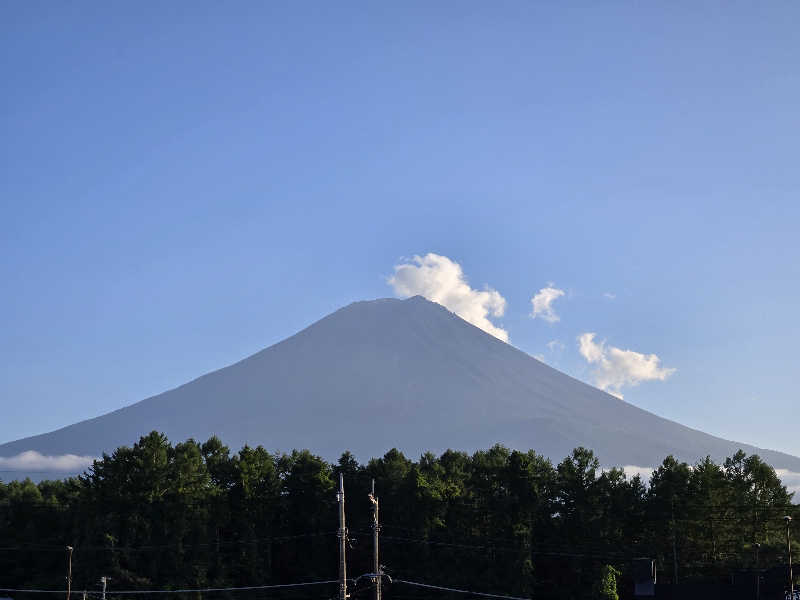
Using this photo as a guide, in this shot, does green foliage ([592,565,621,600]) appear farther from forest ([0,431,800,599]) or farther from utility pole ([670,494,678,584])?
utility pole ([670,494,678,584])

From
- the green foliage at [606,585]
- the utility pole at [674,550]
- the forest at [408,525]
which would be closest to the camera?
the green foliage at [606,585]

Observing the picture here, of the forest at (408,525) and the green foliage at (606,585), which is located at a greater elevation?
the forest at (408,525)

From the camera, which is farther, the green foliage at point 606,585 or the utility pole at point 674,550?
the utility pole at point 674,550

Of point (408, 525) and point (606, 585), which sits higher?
point (408, 525)

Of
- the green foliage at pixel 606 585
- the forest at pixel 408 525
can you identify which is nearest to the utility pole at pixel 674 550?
the forest at pixel 408 525

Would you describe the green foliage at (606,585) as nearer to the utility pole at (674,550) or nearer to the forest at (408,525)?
the forest at (408,525)

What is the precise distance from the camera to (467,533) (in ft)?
287

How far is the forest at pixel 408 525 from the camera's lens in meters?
83.5

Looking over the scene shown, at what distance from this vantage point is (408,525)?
87625mm

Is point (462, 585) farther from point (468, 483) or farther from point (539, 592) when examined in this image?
point (468, 483)

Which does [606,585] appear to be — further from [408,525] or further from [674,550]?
[408,525]

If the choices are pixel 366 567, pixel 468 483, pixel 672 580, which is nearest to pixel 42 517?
pixel 366 567

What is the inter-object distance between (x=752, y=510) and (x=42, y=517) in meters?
68.0

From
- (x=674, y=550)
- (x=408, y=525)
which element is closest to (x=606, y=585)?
(x=674, y=550)
